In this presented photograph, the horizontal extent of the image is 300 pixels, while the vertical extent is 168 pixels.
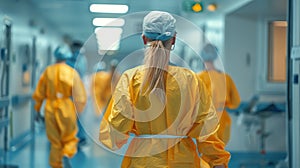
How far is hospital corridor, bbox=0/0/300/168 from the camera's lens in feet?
6.39

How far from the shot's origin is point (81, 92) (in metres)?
4.22

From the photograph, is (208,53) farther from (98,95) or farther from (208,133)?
(208,133)

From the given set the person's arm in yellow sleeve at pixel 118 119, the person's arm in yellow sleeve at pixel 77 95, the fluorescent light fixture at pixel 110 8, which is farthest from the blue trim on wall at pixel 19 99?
the person's arm in yellow sleeve at pixel 118 119

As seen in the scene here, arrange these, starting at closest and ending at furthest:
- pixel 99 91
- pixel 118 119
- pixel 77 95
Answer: pixel 118 119, pixel 77 95, pixel 99 91

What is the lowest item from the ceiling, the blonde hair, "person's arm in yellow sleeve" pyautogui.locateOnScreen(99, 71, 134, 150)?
"person's arm in yellow sleeve" pyautogui.locateOnScreen(99, 71, 134, 150)

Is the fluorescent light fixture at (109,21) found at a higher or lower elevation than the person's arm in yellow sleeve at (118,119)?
higher

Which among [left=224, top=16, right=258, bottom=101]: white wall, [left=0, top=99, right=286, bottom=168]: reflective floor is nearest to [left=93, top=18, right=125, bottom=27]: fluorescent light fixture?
[left=0, top=99, right=286, bottom=168]: reflective floor

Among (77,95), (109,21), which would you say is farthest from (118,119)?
(77,95)

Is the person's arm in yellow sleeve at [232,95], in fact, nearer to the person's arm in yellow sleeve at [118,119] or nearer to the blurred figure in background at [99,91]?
the blurred figure in background at [99,91]

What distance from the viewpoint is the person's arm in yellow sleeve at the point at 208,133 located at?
1.95 meters

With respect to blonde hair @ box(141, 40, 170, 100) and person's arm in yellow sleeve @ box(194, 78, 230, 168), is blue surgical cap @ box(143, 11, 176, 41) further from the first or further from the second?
person's arm in yellow sleeve @ box(194, 78, 230, 168)

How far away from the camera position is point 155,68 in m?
1.93

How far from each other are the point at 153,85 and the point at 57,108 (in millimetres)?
2813

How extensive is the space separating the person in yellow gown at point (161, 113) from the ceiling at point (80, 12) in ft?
2.59
